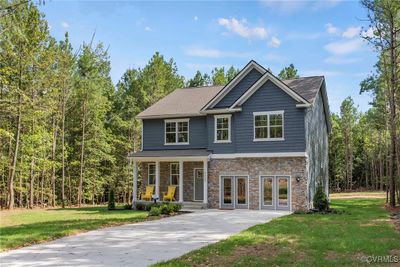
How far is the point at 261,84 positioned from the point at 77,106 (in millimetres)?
18781

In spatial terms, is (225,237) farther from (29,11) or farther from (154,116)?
(29,11)

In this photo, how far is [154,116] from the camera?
24.6 meters

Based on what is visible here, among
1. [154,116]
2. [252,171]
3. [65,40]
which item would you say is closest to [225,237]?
[252,171]

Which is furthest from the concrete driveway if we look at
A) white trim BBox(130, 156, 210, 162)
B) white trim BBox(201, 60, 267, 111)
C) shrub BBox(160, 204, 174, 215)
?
white trim BBox(201, 60, 267, 111)

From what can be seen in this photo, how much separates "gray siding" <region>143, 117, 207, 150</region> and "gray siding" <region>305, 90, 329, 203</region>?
6.12 metres

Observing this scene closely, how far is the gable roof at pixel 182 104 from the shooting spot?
24.1 meters

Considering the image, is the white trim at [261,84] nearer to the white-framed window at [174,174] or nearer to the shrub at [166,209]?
the white-framed window at [174,174]

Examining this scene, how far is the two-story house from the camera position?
20.3m

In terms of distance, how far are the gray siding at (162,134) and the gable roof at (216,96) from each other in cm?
53

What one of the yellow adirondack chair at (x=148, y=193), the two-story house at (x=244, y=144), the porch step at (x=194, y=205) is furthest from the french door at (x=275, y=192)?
the yellow adirondack chair at (x=148, y=193)

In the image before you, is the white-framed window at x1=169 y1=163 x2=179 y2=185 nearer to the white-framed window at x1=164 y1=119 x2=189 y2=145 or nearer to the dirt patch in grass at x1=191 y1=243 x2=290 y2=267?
the white-framed window at x1=164 y1=119 x2=189 y2=145

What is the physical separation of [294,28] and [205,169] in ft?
29.4

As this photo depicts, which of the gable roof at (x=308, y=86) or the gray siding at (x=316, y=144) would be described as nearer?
the gray siding at (x=316, y=144)

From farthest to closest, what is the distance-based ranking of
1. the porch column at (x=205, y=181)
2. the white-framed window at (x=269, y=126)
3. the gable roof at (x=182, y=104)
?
1. the gable roof at (x=182, y=104)
2. the porch column at (x=205, y=181)
3. the white-framed window at (x=269, y=126)
